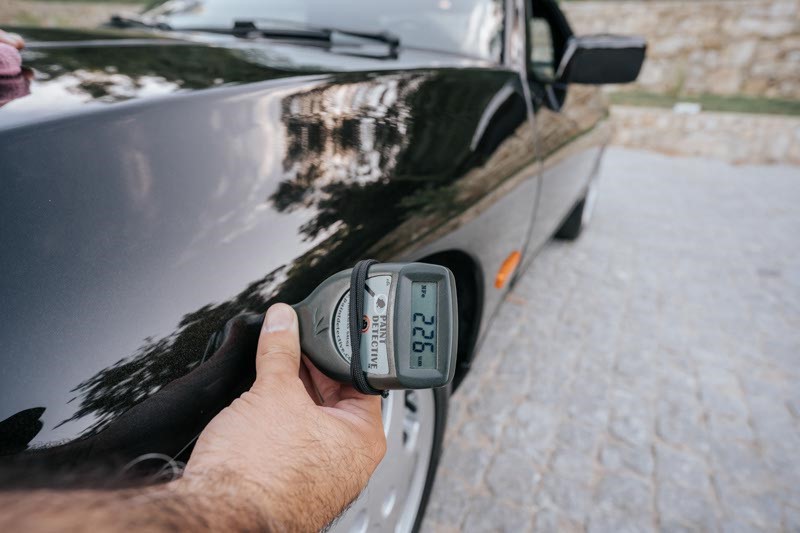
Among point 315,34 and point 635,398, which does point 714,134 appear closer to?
point 635,398

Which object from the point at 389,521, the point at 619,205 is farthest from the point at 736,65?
the point at 389,521

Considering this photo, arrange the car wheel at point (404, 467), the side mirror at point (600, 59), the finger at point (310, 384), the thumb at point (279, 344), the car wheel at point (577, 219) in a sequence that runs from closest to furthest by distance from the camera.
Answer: the thumb at point (279, 344) < the finger at point (310, 384) < the car wheel at point (404, 467) < the side mirror at point (600, 59) < the car wheel at point (577, 219)

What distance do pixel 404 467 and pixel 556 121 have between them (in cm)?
179

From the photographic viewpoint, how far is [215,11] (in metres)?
2.10

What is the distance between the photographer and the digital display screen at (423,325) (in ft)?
2.57

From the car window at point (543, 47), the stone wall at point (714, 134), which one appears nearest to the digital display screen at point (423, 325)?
the car window at point (543, 47)

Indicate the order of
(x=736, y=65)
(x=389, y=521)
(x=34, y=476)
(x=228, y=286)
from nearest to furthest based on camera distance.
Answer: (x=34, y=476)
(x=228, y=286)
(x=389, y=521)
(x=736, y=65)

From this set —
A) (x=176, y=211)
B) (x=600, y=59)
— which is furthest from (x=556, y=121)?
(x=176, y=211)

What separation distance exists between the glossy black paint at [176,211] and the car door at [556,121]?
2.96ft

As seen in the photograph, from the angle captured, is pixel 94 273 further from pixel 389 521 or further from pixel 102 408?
pixel 389 521

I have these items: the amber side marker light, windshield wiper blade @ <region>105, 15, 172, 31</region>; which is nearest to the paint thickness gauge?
the amber side marker light

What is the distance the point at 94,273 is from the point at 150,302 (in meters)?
0.09

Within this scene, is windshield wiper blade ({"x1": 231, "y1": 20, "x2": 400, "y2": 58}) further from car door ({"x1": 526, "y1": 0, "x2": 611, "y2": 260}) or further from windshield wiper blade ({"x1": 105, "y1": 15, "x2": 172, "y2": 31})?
car door ({"x1": 526, "y1": 0, "x2": 611, "y2": 260})

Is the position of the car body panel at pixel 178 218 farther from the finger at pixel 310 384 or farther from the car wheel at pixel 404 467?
the car wheel at pixel 404 467
